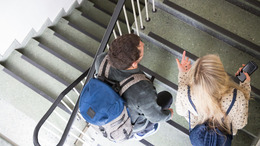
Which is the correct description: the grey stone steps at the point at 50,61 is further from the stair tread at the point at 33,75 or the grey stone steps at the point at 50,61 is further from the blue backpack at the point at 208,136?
the blue backpack at the point at 208,136

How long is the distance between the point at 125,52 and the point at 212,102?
2.25 feet

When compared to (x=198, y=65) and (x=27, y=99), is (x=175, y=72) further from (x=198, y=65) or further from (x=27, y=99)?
(x=27, y=99)

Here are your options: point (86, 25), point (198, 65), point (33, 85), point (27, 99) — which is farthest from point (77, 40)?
point (198, 65)

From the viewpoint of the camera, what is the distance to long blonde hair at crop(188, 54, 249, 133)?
4.45 ft

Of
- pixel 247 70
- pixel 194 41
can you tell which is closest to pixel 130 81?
pixel 247 70

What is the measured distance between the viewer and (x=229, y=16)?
247 cm

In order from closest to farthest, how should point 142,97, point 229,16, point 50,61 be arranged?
point 142,97
point 229,16
point 50,61

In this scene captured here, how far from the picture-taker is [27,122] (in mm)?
3811

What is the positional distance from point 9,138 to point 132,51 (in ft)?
11.7

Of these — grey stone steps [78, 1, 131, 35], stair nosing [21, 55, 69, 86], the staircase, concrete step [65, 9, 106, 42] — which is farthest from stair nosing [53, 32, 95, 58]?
grey stone steps [78, 1, 131, 35]

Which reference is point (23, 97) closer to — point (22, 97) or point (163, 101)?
point (22, 97)

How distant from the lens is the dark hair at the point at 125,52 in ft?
4.73

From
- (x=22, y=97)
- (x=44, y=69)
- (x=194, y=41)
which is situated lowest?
(x=22, y=97)

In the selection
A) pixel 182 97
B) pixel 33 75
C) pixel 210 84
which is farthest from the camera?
pixel 33 75
